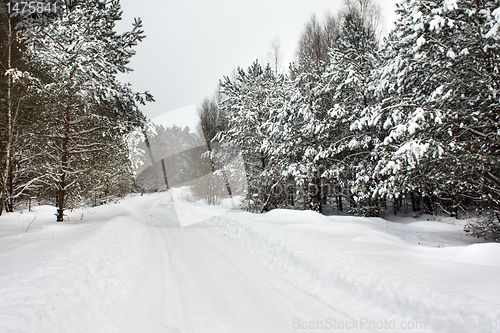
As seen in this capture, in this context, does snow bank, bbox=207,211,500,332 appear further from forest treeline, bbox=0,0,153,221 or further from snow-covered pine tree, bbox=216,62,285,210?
snow-covered pine tree, bbox=216,62,285,210

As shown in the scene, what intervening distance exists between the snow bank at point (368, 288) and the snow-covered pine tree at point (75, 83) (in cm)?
938

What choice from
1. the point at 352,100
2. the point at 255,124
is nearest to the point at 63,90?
the point at 255,124

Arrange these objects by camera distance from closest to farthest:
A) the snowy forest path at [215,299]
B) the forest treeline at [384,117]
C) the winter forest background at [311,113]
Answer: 1. the snowy forest path at [215,299]
2. the forest treeline at [384,117]
3. the winter forest background at [311,113]

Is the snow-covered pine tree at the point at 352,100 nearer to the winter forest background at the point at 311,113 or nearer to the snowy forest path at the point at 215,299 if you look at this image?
the winter forest background at the point at 311,113

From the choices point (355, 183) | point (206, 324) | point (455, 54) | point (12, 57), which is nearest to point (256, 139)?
point (355, 183)

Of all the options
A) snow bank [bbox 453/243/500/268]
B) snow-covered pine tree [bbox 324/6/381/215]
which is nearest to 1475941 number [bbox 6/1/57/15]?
snow-covered pine tree [bbox 324/6/381/215]

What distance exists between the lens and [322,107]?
1572 centimetres

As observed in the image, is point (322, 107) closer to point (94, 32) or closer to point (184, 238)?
point (184, 238)

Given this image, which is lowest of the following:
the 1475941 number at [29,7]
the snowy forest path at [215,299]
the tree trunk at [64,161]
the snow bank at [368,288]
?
the snowy forest path at [215,299]

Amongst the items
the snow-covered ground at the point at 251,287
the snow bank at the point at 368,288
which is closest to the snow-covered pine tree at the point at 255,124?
the snow-covered ground at the point at 251,287

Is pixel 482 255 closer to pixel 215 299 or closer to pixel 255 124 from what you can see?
pixel 215 299

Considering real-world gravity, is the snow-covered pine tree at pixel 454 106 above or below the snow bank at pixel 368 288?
above

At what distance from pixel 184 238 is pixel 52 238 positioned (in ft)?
12.8

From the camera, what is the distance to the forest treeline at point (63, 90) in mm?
10336
